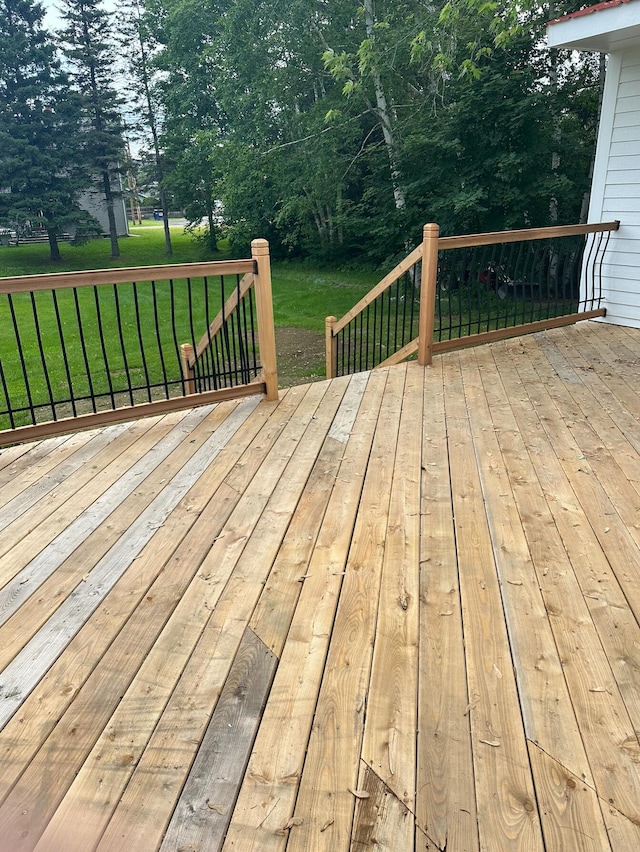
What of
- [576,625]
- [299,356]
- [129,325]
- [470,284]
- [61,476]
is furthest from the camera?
[129,325]

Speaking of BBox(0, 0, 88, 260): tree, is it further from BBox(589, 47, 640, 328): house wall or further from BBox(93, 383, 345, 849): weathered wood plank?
BBox(93, 383, 345, 849): weathered wood plank

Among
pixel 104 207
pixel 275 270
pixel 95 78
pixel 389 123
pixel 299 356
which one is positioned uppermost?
pixel 95 78

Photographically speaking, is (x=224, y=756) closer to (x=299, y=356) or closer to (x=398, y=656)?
(x=398, y=656)

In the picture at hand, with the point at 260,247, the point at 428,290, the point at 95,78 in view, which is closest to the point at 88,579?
the point at 260,247

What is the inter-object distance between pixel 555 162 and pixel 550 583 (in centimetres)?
1007

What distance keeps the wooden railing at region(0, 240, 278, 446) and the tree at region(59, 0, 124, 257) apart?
21.4 ft

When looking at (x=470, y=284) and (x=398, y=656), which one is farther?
(x=470, y=284)

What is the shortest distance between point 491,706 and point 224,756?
2.22ft

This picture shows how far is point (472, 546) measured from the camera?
6.94ft

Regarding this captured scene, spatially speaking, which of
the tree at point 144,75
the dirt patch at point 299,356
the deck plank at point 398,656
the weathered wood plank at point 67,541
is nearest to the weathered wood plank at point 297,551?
the deck plank at point 398,656

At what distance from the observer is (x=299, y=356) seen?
8.52 metres

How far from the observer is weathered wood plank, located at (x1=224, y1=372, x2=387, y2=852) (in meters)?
1.18

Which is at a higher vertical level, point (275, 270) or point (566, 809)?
point (566, 809)

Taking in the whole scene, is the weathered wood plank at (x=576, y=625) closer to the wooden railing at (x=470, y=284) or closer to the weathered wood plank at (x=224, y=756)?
the weathered wood plank at (x=224, y=756)
